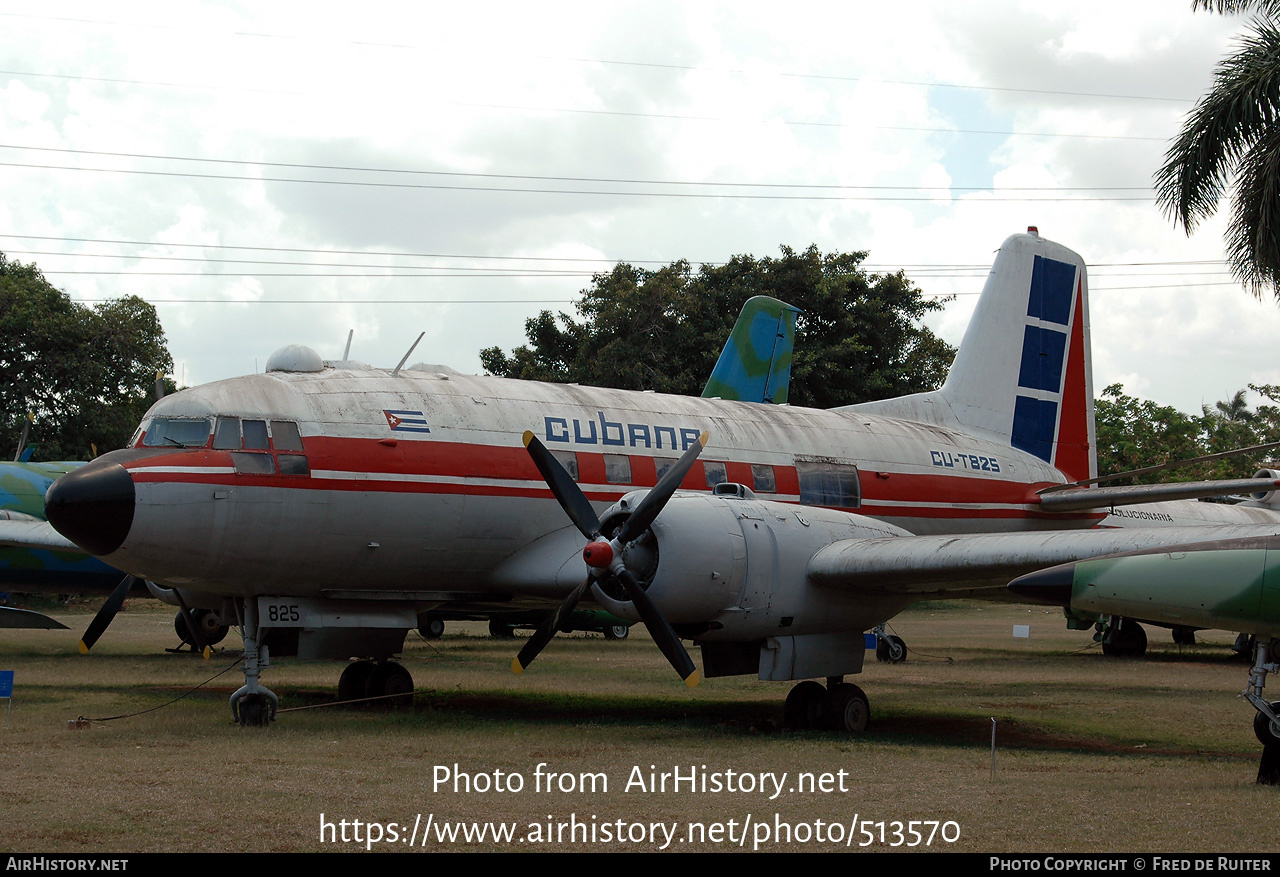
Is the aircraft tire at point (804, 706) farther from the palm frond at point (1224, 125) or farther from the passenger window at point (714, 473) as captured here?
the palm frond at point (1224, 125)

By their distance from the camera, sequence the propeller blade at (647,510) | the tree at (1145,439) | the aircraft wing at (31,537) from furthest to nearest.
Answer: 1. the tree at (1145,439)
2. the aircraft wing at (31,537)
3. the propeller blade at (647,510)

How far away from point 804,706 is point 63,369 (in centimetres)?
3762

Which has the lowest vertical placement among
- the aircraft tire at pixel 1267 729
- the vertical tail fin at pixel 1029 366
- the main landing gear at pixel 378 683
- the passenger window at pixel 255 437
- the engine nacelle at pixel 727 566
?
the main landing gear at pixel 378 683

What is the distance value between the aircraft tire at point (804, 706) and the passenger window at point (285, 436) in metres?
6.75

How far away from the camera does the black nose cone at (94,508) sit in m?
12.2

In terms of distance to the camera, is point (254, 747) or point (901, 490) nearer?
point (254, 747)

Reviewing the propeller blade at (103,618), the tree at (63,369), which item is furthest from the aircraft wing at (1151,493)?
the tree at (63,369)

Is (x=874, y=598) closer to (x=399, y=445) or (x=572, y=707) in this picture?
(x=572, y=707)

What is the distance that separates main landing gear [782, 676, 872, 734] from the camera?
14016mm

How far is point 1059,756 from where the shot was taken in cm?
1187

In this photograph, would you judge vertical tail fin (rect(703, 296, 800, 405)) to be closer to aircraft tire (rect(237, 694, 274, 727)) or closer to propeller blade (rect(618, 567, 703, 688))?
propeller blade (rect(618, 567, 703, 688))

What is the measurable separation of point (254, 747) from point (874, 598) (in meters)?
7.25
